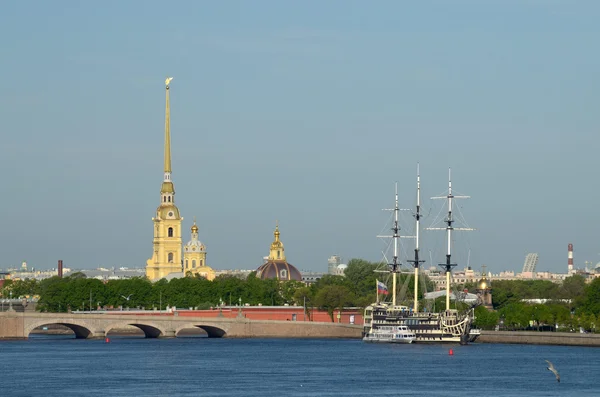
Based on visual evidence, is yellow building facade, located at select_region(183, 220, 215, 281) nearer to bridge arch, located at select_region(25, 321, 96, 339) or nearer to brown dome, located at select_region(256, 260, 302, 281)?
brown dome, located at select_region(256, 260, 302, 281)

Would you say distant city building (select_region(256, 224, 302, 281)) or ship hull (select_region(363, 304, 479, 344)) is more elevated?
distant city building (select_region(256, 224, 302, 281))

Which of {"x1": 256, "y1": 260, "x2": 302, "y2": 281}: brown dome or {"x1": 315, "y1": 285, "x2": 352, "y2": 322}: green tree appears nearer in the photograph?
{"x1": 315, "y1": 285, "x2": 352, "y2": 322}: green tree

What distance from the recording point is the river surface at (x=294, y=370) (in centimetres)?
6291

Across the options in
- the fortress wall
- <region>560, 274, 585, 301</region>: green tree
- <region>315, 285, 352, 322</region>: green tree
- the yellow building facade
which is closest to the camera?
the fortress wall

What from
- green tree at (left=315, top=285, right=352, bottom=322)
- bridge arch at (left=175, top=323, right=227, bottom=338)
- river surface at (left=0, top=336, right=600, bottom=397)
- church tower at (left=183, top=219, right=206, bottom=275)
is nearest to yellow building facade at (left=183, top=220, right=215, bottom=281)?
church tower at (left=183, top=219, right=206, bottom=275)

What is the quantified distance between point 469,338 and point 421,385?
35.6 m

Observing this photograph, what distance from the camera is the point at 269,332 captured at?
116 m

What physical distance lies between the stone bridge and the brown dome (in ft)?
116

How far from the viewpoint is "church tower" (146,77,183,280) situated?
15425cm

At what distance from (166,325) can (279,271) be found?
43.8 m

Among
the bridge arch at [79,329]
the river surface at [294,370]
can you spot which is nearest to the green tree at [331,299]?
the bridge arch at [79,329]

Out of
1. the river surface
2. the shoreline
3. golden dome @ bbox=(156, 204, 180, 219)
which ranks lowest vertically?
the river surface

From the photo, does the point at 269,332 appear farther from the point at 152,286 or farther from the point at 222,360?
the point at 222,360

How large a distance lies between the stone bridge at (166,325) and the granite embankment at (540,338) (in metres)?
13.9
